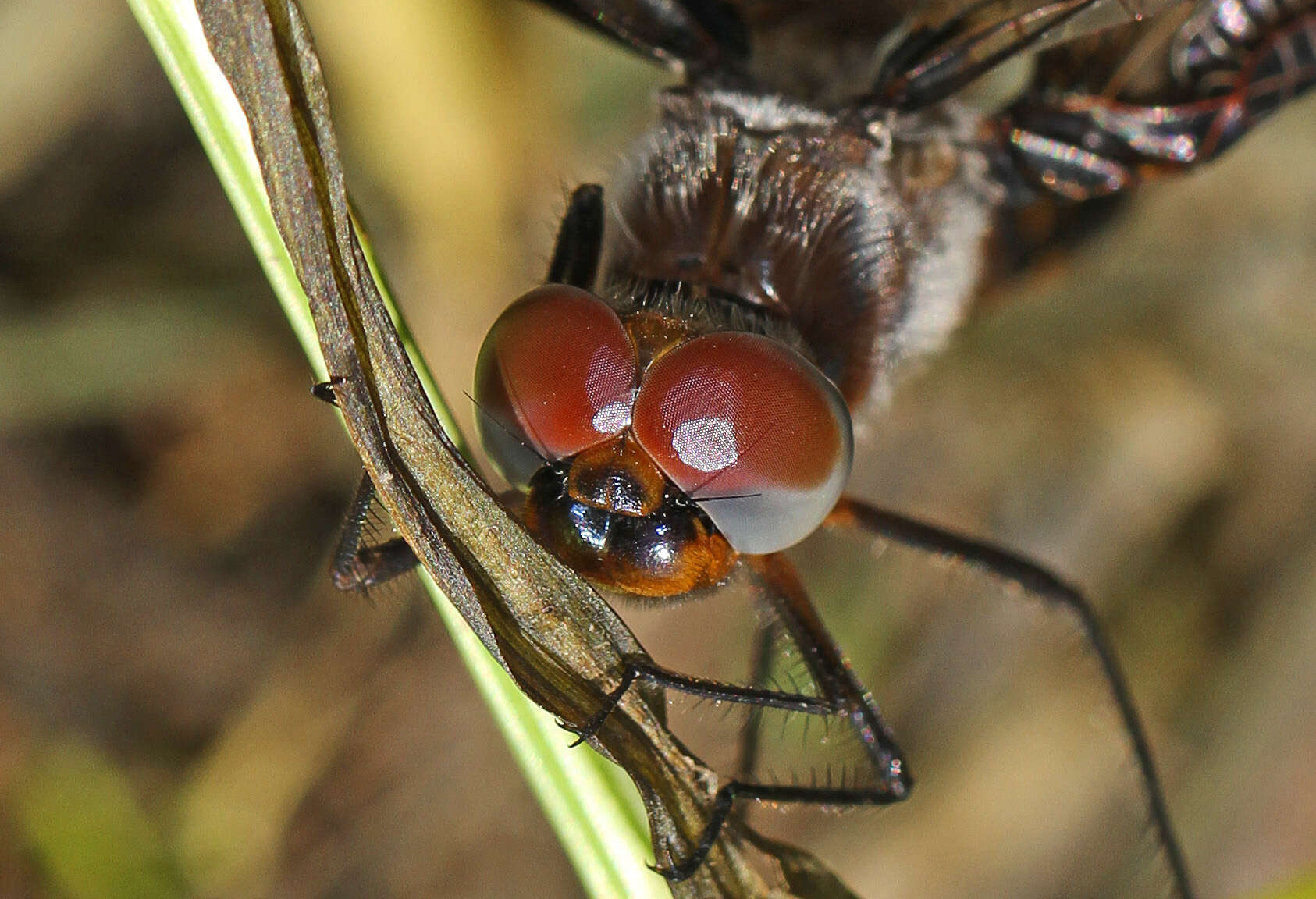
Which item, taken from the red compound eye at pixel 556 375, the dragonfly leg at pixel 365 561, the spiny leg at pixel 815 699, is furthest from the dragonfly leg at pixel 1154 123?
the dragonfly leg at pixel 365 561

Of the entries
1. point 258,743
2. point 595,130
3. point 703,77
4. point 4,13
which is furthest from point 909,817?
point 4,13

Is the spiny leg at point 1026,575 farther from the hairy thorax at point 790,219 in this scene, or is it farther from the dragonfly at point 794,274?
the hairy thorax at point 790,219

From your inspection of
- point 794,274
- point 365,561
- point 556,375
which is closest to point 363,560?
point 365,561

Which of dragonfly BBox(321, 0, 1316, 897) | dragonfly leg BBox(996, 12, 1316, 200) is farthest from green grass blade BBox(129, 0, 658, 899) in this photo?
dragonfly leg BBox(996, 12, 1316, 200)

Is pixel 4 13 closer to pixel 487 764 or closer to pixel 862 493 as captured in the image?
pixel 487 764

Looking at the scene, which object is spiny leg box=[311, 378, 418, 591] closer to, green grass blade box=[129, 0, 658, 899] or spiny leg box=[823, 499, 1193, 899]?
green grass blade box=[129, 0, 658, 899]
